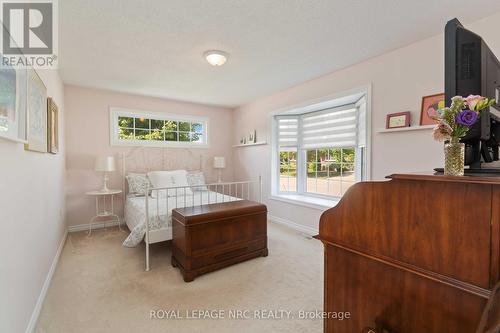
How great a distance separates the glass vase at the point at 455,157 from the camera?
2.62 ft

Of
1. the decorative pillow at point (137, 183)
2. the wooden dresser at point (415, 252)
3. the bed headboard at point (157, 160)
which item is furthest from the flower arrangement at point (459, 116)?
the bed headboard at point (157, 160)

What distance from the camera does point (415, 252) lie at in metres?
0.82

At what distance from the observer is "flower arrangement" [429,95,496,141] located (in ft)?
2.45

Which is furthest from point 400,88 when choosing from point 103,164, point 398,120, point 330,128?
point 103,164

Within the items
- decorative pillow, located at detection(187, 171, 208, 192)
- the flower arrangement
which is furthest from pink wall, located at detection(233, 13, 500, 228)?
decorative pillow, located at detection(187, 171, 208, 192)

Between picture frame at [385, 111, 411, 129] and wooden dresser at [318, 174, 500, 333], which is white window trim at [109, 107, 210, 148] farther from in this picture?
wooden dresser at [318, 174, 500, 333]

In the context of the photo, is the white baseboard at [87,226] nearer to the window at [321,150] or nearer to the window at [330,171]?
the window at [321,150]

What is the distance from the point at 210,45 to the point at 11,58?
1576mm

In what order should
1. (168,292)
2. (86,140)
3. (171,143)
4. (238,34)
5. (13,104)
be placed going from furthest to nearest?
(171,143)
(86,140)
(238,34)
(168,292)
(13,104)

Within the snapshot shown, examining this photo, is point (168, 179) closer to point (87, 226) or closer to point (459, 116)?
point (87, 226)

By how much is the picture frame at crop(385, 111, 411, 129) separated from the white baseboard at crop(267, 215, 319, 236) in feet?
5.91

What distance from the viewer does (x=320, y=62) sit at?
9.37ft

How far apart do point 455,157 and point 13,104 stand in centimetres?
217

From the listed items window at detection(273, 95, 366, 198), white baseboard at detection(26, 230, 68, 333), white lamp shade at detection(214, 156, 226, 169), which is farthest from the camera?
white lamp shade at detection(214, 156, 226, 169)
